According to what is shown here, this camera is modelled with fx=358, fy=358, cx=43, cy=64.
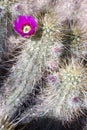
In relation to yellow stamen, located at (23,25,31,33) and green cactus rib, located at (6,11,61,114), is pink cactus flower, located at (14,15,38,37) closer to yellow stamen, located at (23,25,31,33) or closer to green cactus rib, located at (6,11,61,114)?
yellow stamen, located at (23,25,31,33)

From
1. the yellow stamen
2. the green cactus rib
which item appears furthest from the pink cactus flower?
the green cactus rib

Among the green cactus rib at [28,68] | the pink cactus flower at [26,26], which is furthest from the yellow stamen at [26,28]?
the green cactus rib at [28,68]

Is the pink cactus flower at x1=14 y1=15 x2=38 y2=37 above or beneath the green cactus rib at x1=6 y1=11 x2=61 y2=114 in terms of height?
above

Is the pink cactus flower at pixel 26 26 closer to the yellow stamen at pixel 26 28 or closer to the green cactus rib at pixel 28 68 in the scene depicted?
the yellow stamen at pixel 26 28

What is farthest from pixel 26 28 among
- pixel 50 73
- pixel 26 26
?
pixel 50 73

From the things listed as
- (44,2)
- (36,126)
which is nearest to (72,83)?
(36,126)

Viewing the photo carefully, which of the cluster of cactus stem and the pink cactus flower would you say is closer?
the pink cactus flower
